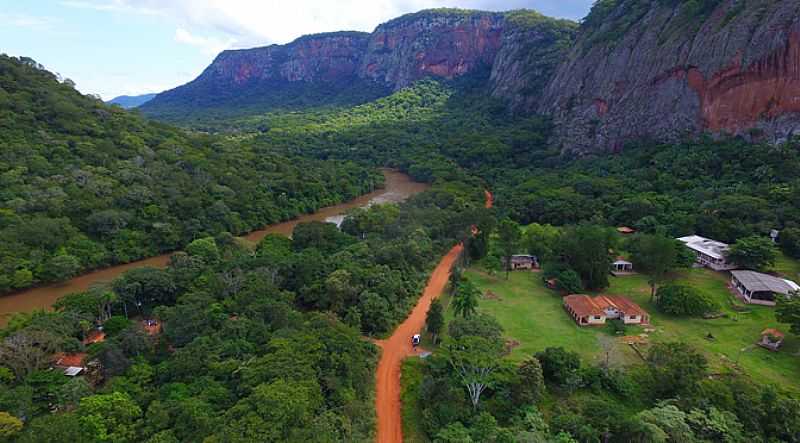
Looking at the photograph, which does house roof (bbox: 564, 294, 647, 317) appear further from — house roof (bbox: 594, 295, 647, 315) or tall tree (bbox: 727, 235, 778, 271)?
tall tree (bbox: 727, 235, 778, 271)

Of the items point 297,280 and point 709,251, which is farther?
point 709,251

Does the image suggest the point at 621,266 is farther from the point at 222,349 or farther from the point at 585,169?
the point at 222,349

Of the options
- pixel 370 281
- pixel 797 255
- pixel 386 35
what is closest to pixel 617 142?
pixel 797 255

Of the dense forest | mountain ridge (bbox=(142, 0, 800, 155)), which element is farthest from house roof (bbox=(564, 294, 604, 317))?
mountain ridge (bbox=(142, 0, 800, 155))

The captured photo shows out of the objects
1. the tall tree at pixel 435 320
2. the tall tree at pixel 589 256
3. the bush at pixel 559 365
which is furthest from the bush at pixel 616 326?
the tall tree at pixel 435 320

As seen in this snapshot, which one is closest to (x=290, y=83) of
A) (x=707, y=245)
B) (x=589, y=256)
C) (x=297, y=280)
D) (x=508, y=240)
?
(x=508, y=240)

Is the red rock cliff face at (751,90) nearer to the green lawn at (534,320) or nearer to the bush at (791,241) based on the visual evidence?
the bush at (791,241)

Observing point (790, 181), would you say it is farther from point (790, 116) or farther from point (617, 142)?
point (617, 142)
